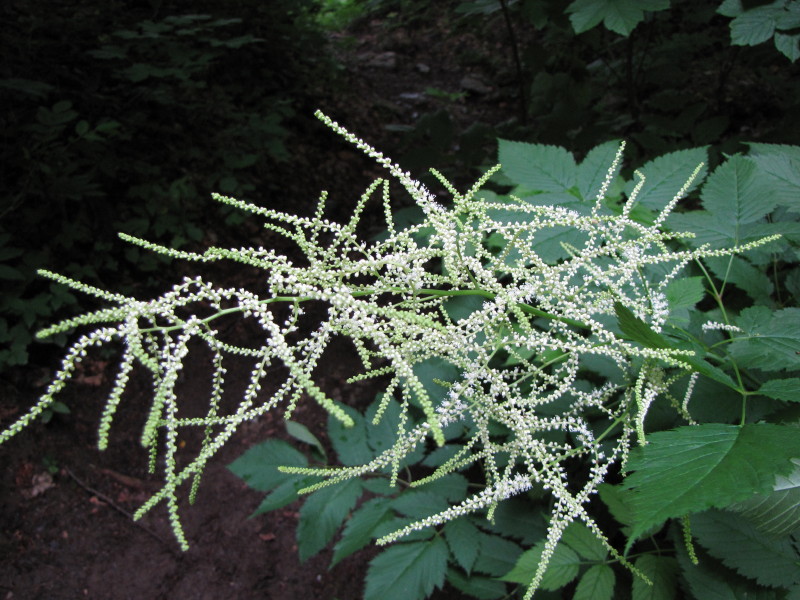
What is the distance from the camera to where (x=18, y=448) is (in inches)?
171

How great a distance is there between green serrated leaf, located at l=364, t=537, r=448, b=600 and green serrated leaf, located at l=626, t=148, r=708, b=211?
1.68 metres

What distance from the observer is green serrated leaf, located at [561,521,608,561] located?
Result: 2117 mm

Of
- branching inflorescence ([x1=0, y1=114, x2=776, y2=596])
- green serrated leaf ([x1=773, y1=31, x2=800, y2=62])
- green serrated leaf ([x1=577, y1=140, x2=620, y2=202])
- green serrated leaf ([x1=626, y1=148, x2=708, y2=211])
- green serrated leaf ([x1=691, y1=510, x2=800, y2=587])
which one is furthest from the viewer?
green serrated leaf ([x1=773, y1=31, x2=800, y2=62])

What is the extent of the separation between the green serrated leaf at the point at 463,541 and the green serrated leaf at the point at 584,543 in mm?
399

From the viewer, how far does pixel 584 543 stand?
2.15m

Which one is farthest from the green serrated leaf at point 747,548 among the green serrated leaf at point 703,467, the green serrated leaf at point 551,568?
the green serrated leaf at point 703,467

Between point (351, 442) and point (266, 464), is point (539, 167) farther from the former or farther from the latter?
point (266, 464)

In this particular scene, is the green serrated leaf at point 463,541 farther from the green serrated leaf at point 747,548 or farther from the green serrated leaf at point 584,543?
the green serrated leaf at point 747,548

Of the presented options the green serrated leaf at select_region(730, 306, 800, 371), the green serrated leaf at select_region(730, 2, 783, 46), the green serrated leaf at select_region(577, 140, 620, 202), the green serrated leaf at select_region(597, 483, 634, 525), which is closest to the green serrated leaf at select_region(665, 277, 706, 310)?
the green serrated leaf at select_region(730, 306, 800, 371)

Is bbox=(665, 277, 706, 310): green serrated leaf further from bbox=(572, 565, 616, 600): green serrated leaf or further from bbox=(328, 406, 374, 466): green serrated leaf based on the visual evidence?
bbox=(328, 406, 374, 466): green serrated leaf

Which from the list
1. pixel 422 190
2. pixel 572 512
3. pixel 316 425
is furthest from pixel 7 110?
pixel 572 512

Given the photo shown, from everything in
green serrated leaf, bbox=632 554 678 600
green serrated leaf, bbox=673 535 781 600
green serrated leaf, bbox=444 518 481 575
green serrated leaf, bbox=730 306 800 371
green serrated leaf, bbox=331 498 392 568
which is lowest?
green serrated leaf, bbox=444 518 481 575

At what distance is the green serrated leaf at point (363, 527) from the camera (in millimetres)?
2393

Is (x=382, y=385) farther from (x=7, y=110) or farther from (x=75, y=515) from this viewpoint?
(x=7, y=110)
